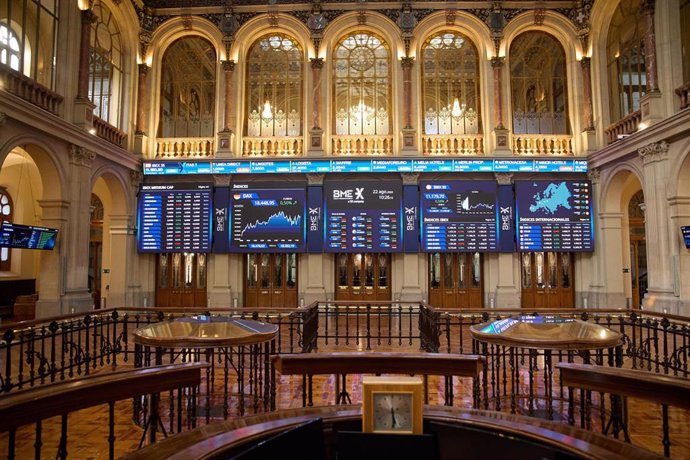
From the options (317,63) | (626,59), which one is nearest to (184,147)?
(317,63)

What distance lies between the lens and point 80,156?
11.0 meters

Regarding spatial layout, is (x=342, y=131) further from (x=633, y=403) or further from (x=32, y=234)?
(x=633, y=403)

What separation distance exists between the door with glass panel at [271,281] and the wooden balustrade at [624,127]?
9.99 m

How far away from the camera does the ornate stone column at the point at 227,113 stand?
45.1ft

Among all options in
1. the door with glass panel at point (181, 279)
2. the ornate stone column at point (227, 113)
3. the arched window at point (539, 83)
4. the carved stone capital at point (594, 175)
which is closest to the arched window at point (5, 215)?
the door with glass panel at point (181, 279)

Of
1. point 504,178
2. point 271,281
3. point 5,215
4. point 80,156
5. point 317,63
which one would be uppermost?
point 317,63

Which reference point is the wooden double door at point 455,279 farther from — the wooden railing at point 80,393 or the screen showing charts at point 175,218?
the wooden railing at point 80,393

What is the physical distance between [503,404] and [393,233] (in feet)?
26.8

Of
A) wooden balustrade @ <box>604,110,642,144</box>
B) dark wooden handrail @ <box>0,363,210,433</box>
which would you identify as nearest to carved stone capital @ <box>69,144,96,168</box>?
dark wooden handrail @ <box>0,363,210,433</box>

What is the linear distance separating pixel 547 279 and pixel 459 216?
3481 millimetres

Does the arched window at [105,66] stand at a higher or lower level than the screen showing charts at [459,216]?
higher

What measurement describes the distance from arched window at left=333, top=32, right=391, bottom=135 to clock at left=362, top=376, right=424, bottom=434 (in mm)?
12857

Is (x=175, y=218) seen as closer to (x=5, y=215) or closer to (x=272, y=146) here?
(x=272, y=146)


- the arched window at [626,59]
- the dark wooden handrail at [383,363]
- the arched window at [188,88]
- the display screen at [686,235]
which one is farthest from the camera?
the arched window at [188,88]
